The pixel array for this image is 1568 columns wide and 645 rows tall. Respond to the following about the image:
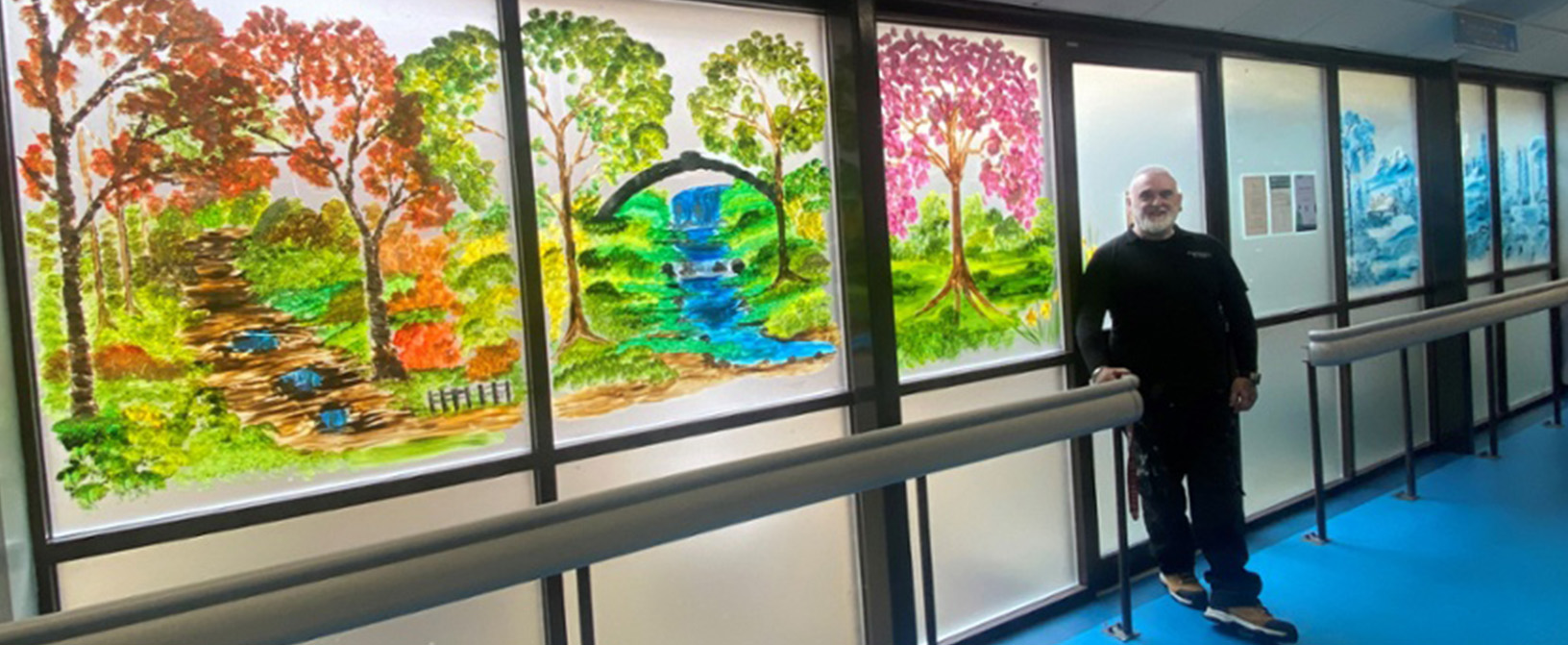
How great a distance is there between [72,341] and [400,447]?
70 cm

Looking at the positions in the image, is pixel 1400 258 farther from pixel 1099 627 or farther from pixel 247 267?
pixel 247 267

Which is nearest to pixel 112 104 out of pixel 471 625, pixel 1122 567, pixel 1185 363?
pixel 471 625

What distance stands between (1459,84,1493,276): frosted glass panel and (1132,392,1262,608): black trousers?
372cm

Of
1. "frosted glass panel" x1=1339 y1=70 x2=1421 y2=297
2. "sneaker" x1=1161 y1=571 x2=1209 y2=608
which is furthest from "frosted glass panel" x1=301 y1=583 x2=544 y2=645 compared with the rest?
"frosted glass panel" x1=1339 y1=70 x2=1421 y2=297

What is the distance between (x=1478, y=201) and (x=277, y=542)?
6706mm

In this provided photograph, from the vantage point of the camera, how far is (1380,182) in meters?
4.89

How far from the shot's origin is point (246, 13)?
204 cm

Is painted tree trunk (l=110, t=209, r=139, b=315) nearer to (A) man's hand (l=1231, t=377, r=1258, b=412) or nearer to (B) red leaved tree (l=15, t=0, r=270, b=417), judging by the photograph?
(B) red leaved tree (l=15, t=0, r=270, b=417)

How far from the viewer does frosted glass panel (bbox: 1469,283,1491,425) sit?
18.5 feet

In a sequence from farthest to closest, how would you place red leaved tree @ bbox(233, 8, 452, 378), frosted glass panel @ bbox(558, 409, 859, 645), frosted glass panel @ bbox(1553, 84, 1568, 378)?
frosted glass panel @ bbox(1553, 84, 1568, 378) → frosted glass panel @ bbox(558, 409, 859, 645) → red leaved tree @ bbox(233, 8, 452, 378)

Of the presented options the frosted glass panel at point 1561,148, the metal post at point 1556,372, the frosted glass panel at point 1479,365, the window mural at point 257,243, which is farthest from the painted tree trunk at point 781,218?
the frosted glass panel at point 1561,148

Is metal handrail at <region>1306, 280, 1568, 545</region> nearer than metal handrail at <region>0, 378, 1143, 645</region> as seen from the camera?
No

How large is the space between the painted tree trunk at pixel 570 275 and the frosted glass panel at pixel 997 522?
1.18 metres

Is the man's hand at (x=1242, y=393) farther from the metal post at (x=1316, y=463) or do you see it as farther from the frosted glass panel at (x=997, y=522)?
the frosted glass panel at (x=997, y=522)
